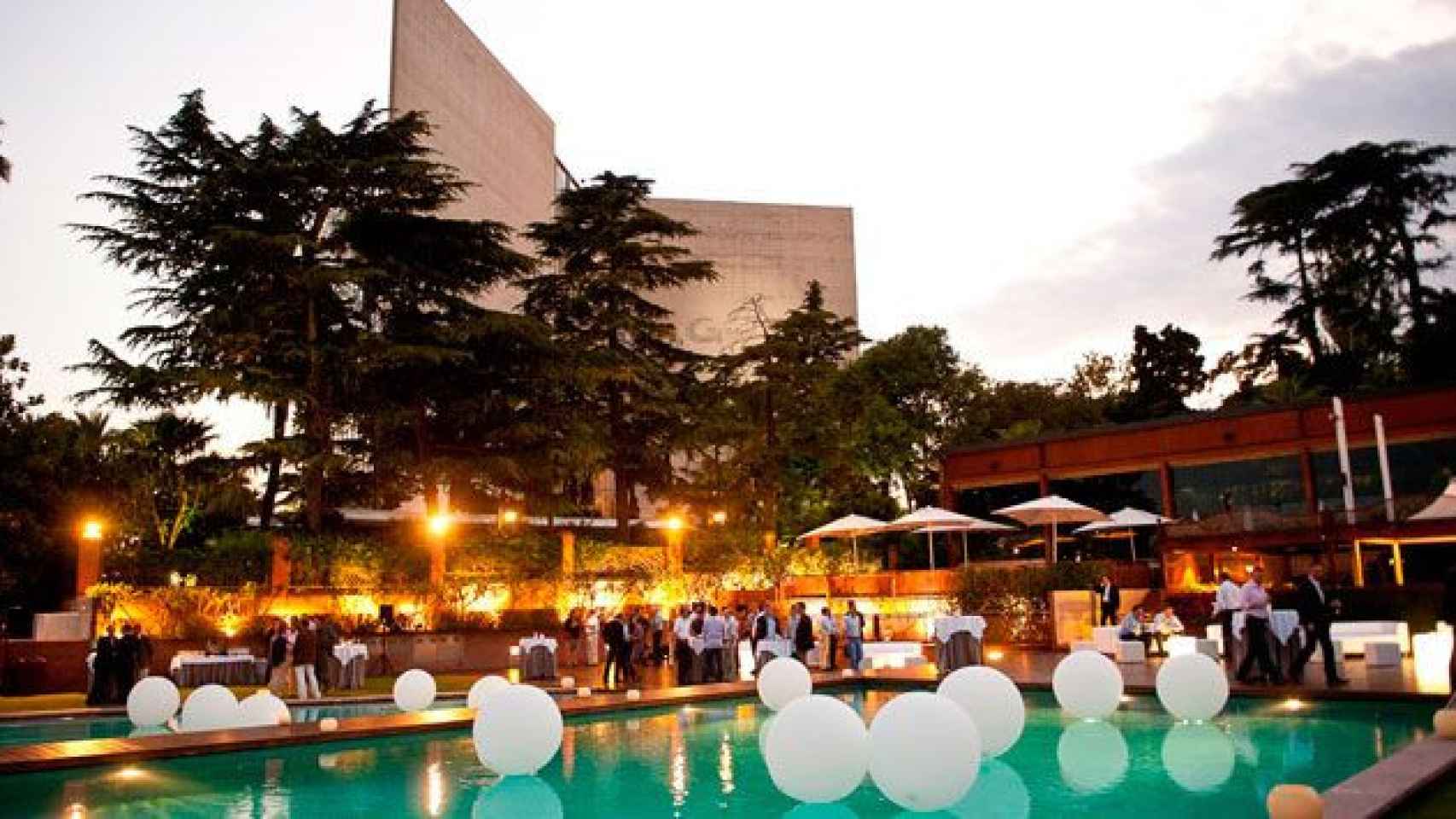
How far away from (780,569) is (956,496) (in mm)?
9418

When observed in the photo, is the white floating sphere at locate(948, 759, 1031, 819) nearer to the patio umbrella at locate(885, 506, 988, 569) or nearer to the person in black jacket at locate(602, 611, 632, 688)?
the person in black jacket at locate(602, 611, 632, 688)

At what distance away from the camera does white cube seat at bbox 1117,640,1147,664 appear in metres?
18.0

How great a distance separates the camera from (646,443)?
1304 inches

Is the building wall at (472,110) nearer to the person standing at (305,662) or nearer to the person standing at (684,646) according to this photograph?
the person standing at (305,662)

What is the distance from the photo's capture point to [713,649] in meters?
19.0

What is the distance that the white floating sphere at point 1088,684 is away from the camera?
1115 centimetres

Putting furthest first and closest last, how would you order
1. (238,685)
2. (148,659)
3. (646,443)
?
(646,443) → (238,685) → (148,659)

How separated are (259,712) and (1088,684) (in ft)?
28.9

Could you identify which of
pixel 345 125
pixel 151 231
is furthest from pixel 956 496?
pixel 151 231

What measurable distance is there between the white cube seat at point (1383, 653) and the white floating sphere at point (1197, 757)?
6653 millimetres

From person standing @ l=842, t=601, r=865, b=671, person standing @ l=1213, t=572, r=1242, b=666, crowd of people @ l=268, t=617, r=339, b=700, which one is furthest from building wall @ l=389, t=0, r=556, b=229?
person standing @ l=1213, t=572, r=1242, b=666

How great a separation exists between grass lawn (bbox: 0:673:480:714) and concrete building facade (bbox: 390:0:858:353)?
13767 mm

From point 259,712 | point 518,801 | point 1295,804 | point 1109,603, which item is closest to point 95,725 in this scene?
point 259,712

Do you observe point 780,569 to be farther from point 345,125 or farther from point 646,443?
point 345,125
